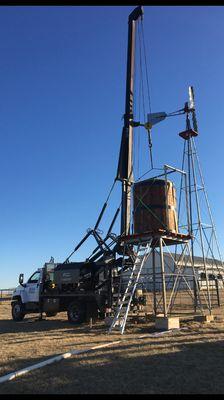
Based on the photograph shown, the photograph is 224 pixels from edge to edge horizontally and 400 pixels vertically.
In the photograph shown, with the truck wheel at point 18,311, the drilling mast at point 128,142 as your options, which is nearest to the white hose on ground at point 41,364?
the drilling mast at point 128,142

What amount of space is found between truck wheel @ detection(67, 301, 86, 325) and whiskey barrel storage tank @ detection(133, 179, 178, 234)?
413 cm

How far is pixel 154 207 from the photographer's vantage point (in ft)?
62.7

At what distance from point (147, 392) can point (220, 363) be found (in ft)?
9.44

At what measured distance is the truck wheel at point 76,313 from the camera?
20.0 meters

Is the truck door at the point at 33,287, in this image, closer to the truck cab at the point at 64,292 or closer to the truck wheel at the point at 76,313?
the truck cab at the point at 64,292

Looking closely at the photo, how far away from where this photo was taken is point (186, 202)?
70.4 ft

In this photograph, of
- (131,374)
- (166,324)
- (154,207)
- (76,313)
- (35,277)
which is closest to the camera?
(131,374)

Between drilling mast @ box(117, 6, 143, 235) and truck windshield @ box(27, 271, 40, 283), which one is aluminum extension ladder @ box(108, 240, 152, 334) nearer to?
drilling mast @ box(117, 6, 143, 235)

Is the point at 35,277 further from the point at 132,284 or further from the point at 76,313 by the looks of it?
the point at 132,284

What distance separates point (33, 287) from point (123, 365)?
1482 centimetres

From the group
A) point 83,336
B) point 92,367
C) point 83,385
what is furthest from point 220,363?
point 83,336

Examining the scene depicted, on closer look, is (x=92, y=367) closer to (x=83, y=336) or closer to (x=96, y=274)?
(x=83, y=336)

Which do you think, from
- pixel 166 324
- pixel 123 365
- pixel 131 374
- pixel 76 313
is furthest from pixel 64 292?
pixel 131 374

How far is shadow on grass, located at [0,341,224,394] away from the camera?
24.8 ft
